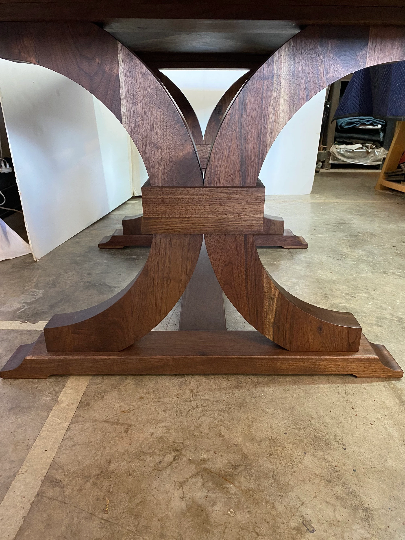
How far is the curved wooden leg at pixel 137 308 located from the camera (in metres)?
0.94

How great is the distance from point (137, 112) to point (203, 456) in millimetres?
761

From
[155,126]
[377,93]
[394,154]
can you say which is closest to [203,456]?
[155,126]

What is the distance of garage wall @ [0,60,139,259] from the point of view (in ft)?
5.69

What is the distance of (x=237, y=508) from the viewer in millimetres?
699

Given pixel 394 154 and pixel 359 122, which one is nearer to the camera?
pixel 394 154

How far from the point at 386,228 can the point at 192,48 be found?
1.67m

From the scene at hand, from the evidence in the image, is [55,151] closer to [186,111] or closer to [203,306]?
[186,111]

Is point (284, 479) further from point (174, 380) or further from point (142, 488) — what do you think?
point (174, 380)

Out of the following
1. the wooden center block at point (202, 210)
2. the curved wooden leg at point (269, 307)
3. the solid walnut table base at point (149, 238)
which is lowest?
the solid walnut table base at point (149, 238)

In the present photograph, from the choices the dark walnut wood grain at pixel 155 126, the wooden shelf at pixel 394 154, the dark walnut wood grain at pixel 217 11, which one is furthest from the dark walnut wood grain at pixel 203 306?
the wooden shelf at pixel 394 154

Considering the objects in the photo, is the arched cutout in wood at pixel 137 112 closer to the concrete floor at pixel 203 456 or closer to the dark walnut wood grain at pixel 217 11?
the dark walnut wood grain at pixel 217 11

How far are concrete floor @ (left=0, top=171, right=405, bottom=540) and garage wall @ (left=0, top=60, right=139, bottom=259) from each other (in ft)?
2.61

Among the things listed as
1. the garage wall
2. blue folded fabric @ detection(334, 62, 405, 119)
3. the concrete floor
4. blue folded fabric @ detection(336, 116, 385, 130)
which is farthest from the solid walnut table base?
blue folded fabric @ detection(336, 116, 385, 130)

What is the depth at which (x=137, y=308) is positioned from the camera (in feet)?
3.24
